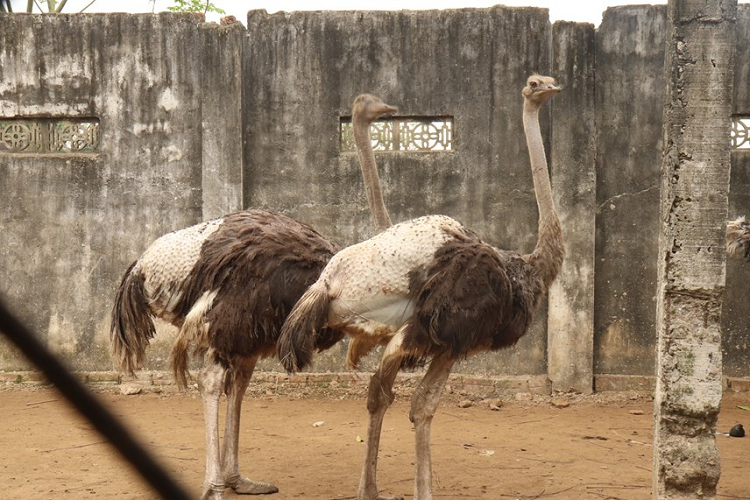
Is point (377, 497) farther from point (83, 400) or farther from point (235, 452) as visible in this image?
point (83, 400)

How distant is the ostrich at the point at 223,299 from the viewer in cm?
438

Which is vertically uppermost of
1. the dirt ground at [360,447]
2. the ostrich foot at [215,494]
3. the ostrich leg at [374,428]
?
the ostrich leg at [374,428]

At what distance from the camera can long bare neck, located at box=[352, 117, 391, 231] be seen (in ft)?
15.9

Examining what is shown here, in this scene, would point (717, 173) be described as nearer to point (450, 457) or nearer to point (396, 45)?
point (450, 457)

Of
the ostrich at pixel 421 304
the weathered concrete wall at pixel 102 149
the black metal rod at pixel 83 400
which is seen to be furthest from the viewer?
the weathered concrete wall at pixel 102 149

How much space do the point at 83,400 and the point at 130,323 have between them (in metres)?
4.23

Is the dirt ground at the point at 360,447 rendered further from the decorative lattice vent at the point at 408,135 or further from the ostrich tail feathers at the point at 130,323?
the decorative lattice vent at the point at 408,135

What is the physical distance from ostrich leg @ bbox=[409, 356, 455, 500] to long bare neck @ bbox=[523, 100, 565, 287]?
2.24ft

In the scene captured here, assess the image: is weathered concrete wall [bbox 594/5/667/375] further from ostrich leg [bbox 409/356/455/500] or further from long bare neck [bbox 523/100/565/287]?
ostrich leg [bbox 409/356/455/500]

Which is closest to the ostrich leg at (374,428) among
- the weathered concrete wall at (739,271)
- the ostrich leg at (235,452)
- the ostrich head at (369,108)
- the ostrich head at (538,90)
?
the ostrich leg at (235,452)

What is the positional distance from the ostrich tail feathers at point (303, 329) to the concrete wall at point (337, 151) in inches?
125

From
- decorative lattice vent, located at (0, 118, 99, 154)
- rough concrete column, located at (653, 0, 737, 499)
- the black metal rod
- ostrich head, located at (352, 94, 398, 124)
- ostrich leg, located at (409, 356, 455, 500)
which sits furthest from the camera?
decorative lattice vent, located at (0, 118, 99, 154)

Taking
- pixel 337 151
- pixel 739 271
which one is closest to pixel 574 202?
pixel 739 271

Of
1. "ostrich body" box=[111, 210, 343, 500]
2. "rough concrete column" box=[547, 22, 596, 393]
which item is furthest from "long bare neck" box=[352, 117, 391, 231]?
"rough concrete column" box=[547, 22, 596, 393]
